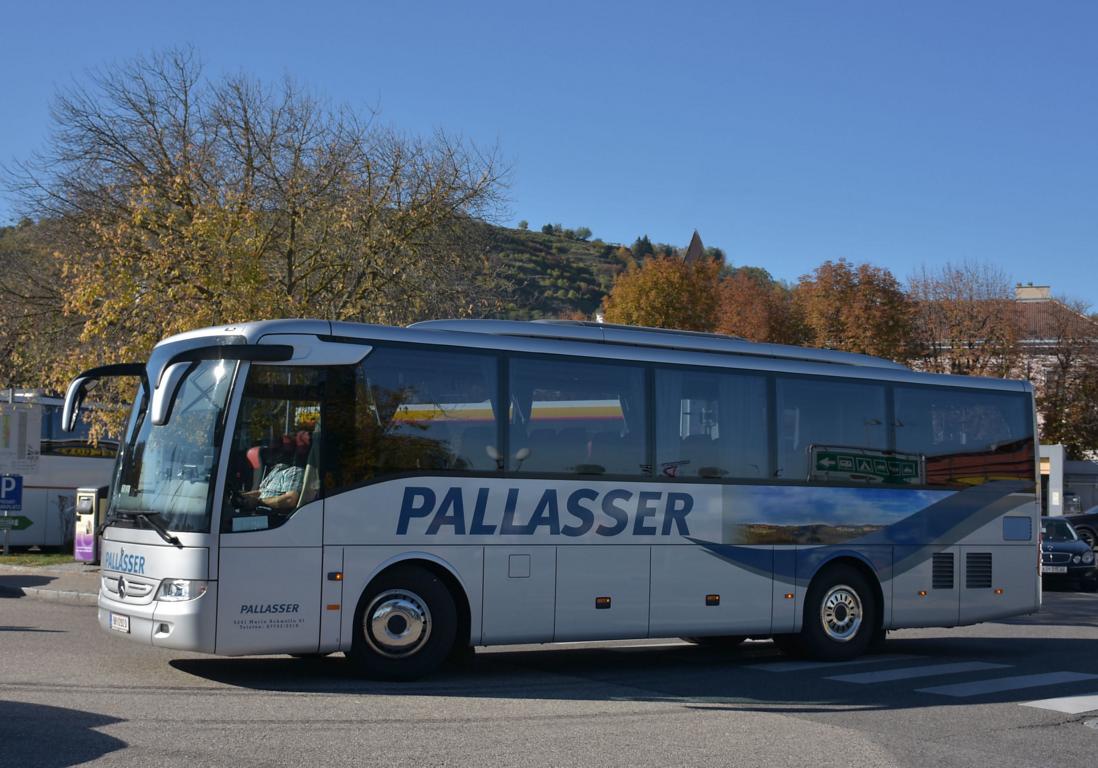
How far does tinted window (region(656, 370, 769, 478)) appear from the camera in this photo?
1251 centimetres

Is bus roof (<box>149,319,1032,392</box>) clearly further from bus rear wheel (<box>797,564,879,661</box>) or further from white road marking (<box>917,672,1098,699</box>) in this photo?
white road marking (<box>917,672,1098,699</box>)

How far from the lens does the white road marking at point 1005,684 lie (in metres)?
11.3

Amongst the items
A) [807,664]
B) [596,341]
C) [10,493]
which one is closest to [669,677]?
[807,664]

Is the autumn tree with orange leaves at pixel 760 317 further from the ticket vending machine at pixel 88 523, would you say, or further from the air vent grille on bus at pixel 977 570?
the air vent grille on bus at pixel 977 570

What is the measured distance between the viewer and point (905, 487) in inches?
567

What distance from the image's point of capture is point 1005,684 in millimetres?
11859

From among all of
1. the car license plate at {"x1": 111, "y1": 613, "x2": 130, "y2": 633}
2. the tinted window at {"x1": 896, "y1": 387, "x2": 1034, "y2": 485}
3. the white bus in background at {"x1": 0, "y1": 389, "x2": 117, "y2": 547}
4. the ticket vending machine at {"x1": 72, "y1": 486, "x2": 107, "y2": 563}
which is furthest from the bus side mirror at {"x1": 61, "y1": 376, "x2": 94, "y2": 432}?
the white bus in background at {"x1": 0, "y1": 389, "x2": 117, "y2": 547}

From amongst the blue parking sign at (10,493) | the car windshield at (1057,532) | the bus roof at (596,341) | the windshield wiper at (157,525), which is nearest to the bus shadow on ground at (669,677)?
the windshield wiper at (157,525)

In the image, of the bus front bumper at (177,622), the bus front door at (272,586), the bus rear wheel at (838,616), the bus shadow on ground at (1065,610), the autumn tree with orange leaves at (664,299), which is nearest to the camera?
the bus front bumper at (177,622)

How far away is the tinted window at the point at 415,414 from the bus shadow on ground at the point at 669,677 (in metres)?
1.95

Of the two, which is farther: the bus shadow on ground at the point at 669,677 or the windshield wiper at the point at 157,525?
the bus shadow on ground at the point at 669,677

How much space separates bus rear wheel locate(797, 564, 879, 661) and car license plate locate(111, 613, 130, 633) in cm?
720

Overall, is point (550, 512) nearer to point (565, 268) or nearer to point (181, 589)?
point (181, 589)

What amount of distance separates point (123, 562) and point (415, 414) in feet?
9.28
